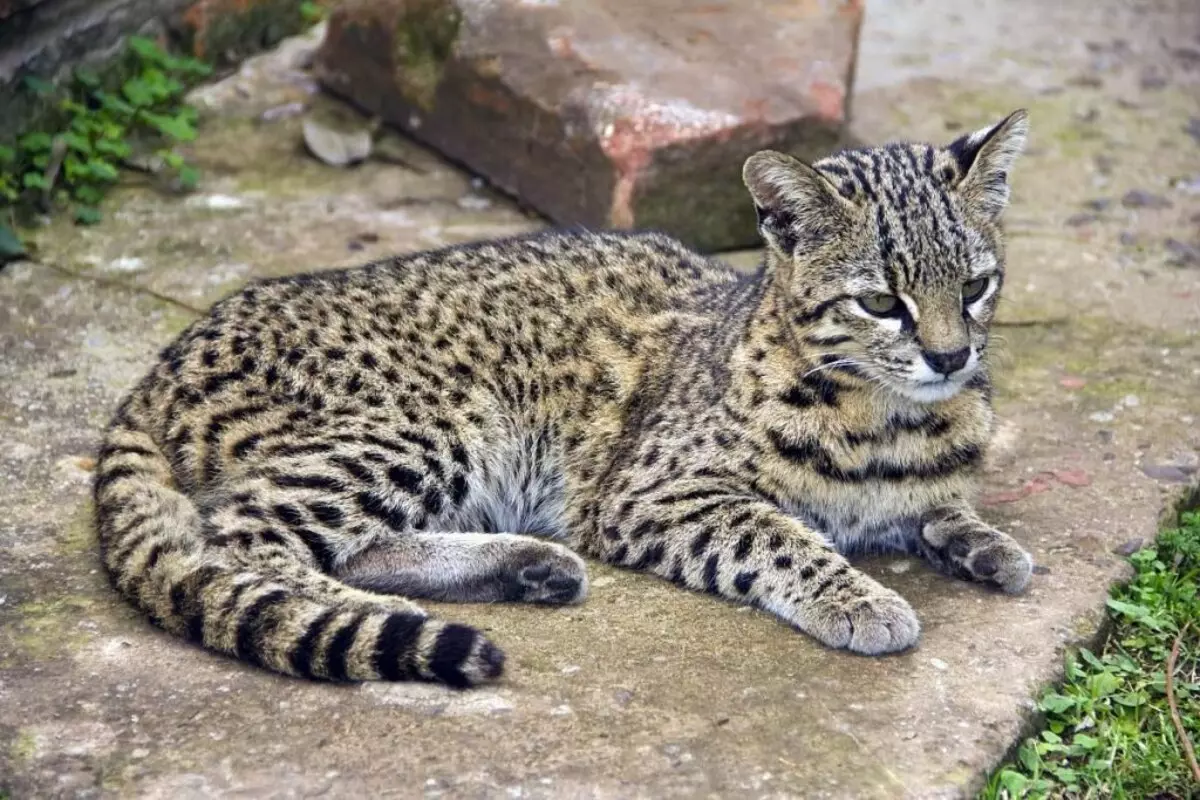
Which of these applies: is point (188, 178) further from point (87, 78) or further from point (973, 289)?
point (973, 289)

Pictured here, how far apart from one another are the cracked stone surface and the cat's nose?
71cm

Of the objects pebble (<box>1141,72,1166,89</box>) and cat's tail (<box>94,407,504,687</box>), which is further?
pebble (<box>1141,72,1166,89</box>)

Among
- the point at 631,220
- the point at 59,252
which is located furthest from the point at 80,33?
the point at 631,220

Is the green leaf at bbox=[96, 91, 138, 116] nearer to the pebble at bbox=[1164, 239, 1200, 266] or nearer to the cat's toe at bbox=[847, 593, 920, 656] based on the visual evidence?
the cat's toe at bbox=[847, 593, 920, 656]

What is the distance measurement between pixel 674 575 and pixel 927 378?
94 centimetres

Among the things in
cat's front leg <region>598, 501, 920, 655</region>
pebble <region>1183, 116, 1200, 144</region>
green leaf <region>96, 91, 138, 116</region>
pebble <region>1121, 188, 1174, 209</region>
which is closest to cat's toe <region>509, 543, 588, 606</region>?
cat's front leg <region>598, 501, 920, 655</region>

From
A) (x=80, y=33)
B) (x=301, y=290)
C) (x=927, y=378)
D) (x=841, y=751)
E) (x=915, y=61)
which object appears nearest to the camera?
(x=841, y=751)

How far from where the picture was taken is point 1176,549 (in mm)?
4930

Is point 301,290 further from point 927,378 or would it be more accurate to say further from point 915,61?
point 915,61

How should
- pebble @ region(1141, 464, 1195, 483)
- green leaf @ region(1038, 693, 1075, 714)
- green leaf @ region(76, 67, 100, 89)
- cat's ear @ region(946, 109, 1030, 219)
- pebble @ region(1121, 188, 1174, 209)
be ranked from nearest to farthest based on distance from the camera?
Answer: 1. green leaf @ region(1038, 693, 1075, 714)
2. cat's ear @ region(946, 109, 1030, 219)
3. pebble @ region(1141, 464, 1195, 483)
4. green leaf @ region(76, 67, 100, 89)
5. pebble @ region(1121, 188, 1174, 209)

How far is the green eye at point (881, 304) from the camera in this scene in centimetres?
440

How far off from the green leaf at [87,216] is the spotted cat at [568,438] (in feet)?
6.92

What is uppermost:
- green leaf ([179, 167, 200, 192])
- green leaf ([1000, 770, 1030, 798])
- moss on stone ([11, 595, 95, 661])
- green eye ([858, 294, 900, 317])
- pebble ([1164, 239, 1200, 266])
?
green eye ([858, 294, 900, 317])

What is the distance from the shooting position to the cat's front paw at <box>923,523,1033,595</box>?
4.61 meters
